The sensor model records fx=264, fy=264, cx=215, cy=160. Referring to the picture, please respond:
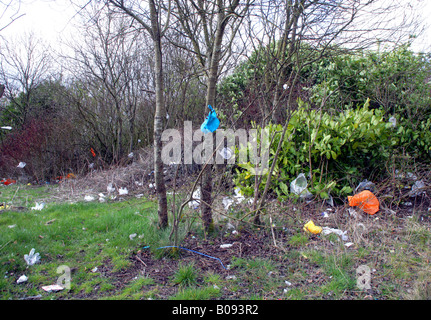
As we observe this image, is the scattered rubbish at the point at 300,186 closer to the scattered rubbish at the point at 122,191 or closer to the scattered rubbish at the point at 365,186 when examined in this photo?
the scattered rubbish at the point at 365,186

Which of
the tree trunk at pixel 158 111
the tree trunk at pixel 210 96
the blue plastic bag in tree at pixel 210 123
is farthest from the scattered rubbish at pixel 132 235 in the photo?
the blue plastic bag in tree at pixel 210 123

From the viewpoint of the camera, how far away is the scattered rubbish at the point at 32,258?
9.00ft

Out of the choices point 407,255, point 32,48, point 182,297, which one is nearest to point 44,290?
point 182,297

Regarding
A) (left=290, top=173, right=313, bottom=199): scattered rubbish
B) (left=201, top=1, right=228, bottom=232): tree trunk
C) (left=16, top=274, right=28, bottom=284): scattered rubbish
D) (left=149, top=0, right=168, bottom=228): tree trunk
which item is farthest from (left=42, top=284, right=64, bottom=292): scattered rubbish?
(left=290, top=173, right=313, bottom=199): scattered rubbish

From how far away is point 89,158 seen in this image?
8.87 metres

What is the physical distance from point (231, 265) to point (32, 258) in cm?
209

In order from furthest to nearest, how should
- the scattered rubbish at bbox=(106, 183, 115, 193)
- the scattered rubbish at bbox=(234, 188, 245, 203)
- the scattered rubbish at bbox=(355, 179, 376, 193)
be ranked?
1. the scattered rubbish at bbox=(106, 183, 115, 193)
2. the scattered rubbish at bbox=(234, 188, 245, 203)
3. the scattered rubbish at bbox=(355, 179, 376, 193)

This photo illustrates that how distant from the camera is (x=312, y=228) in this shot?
128 inches

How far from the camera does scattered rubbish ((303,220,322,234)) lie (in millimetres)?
3219

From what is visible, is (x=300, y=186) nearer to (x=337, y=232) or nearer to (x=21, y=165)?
(x=337, y=232)

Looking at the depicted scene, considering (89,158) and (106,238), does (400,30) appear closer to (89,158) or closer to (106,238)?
(106,238)

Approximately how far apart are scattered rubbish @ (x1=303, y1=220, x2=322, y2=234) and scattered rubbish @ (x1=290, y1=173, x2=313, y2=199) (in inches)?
30.9

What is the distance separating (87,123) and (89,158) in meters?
1.16

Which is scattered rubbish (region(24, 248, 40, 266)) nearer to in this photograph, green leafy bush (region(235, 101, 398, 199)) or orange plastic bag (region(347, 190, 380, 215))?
green leafy bush (region(235, 101, 398, 199))
